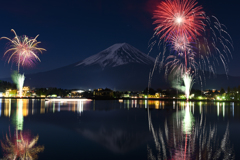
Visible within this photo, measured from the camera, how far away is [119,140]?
41.7 ft

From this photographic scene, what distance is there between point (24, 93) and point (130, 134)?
140512 millimetres

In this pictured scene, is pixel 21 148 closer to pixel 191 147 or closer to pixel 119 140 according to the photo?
pixel 119 140

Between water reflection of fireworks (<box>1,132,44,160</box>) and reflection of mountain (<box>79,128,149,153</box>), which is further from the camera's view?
reflection of mountain (<box>79,128,149,153</box>)

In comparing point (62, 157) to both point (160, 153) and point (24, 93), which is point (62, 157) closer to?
point (160, 153)

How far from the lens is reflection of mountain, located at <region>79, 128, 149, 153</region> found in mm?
11195

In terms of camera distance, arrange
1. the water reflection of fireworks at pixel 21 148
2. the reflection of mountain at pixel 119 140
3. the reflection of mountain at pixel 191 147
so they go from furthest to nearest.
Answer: the reflection of mountain at pixel 119 140
the reflection of mountain at pixel 191 147
the water reflection of fireworks at pixel 21 148

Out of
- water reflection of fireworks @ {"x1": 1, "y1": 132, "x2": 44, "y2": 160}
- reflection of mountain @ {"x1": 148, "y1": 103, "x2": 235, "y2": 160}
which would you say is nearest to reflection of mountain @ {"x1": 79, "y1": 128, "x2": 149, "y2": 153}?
reflection of mountain @ {"x1": 148, "y1": 103, "x2": 235, "y2": 160}

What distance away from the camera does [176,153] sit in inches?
381

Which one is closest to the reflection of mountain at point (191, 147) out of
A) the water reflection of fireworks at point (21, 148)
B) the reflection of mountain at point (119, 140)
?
the reflection of mountain at point (119, 140)

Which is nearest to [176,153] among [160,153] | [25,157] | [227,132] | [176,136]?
[160,153]

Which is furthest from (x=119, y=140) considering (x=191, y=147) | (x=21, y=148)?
(x=21, y=148)

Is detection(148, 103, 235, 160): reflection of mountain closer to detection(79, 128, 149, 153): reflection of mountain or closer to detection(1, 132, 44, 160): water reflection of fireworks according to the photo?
detection(79, 128, 149, 153): reflection of mountain

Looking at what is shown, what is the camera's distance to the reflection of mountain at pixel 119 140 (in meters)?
11.2

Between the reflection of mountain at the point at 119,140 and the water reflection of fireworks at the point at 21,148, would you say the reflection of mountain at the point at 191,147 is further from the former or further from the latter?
the water reflection of fireworks at the point at 21,148
